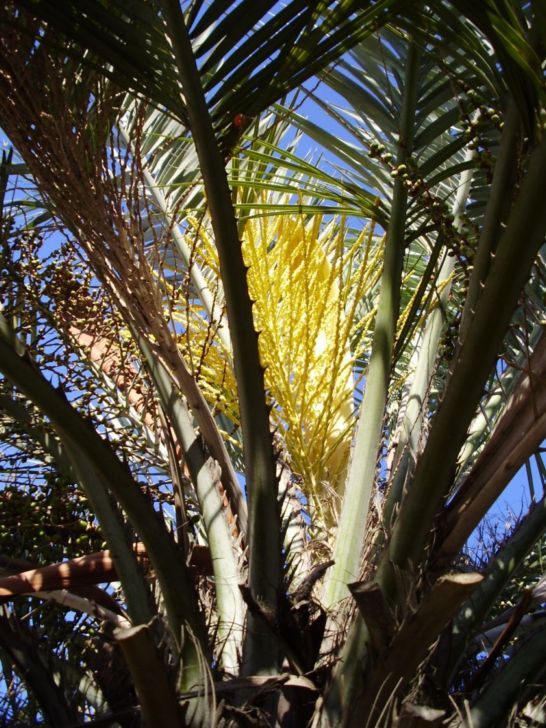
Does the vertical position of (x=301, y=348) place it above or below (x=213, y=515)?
above

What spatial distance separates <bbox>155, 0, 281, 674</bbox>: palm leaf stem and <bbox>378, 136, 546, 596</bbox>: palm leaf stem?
11.7 inches

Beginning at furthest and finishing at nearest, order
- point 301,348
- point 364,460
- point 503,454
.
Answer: point 301,348, point 364,460, point 503,454

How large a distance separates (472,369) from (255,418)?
0.51 metres

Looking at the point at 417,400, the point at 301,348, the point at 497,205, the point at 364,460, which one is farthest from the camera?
the point at 301,348

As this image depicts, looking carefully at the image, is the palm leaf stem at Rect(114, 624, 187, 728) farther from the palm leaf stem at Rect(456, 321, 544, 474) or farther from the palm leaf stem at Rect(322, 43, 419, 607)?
the palm leaf stem at Rect(456, 321, 544, 474)

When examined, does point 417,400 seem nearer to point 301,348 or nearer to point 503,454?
point 301,348

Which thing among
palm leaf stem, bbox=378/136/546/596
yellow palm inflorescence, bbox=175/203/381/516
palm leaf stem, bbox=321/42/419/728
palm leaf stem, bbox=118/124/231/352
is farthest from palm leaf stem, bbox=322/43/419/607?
palm leaf stem, bbox=118/124/231/352

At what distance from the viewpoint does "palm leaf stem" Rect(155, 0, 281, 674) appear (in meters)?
1.86

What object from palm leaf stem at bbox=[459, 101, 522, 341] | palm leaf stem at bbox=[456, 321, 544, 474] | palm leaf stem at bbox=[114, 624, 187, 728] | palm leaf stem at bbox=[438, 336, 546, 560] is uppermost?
palm leaf stem at bbox=[459, 101, 522, 341]

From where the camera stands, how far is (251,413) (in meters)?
1.88

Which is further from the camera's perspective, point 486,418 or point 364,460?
point 486,418

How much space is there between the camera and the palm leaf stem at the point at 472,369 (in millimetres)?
1509

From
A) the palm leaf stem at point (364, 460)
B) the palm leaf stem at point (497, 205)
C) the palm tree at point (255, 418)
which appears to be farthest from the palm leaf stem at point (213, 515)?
the palm leaf stem at point (497, 205)

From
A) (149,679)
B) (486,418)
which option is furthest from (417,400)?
(149,679)
